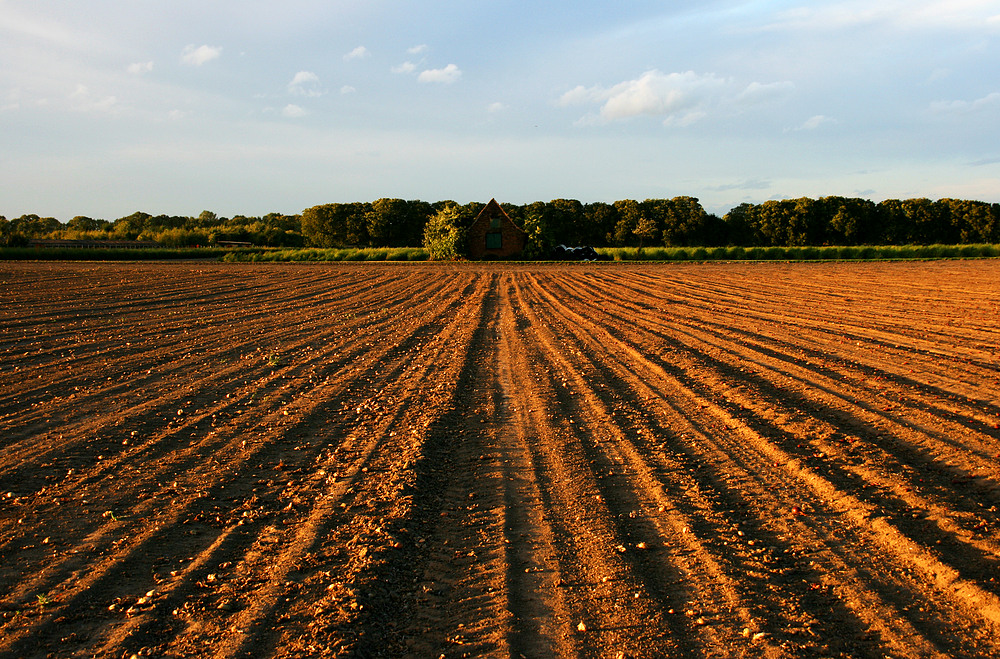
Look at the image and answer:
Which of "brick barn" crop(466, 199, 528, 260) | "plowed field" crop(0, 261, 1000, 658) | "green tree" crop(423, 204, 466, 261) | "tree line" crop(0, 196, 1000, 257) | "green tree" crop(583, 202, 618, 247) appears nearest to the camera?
"plowed field" crop(0, 261, 1000, 658)

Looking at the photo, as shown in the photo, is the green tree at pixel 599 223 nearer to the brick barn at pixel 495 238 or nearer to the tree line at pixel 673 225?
the tree line at pixel 673 225

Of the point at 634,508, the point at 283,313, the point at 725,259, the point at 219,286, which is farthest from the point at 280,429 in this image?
the point at 725,259

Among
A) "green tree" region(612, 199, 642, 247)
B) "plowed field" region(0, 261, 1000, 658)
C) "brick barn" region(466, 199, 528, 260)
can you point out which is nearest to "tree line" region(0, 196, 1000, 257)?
"green tree" region(612, 199, 642, 247)

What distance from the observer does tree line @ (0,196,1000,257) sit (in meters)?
74.7

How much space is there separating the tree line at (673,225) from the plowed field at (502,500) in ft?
212

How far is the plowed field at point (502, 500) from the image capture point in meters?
3.27

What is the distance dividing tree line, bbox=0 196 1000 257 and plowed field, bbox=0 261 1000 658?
64.7 meters

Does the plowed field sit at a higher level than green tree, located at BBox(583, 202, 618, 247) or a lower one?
lower

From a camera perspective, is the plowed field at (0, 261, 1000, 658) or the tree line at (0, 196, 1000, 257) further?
the tree line at (0, 196, 1000, 257)

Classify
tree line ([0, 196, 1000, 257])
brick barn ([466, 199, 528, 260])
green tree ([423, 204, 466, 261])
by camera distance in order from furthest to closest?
tree line ([0, 196, 1000, 257]) → brick barn ([466, 199, 528, 260]) → green tree ([423, 204, 466, 261])

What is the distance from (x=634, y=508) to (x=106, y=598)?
349 centimetres

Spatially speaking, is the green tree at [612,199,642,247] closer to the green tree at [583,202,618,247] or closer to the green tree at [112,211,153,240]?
the green tree at [583,202,618,247]

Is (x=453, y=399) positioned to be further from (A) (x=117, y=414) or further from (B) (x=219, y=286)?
(B) (x=219, y=286)

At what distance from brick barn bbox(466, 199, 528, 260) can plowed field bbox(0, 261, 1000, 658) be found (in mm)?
45436
